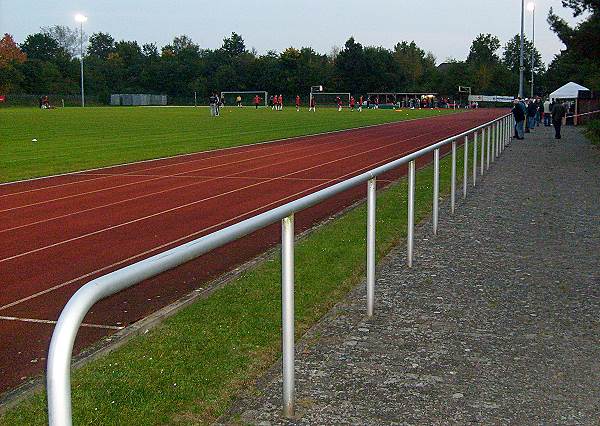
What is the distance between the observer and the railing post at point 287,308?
4.24 metres

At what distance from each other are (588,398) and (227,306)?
2.89 m

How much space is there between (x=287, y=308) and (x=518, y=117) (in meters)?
28.1

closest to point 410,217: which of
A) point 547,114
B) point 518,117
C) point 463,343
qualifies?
point 463,343

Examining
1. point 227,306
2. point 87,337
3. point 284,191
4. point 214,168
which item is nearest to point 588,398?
point 227,306

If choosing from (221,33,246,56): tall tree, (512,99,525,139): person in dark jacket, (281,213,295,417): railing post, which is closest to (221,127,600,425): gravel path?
(281,213,295,417): railing post

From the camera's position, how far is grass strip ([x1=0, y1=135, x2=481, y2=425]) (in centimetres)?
432

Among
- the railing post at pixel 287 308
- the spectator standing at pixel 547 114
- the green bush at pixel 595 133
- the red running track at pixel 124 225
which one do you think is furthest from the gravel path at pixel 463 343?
the spectator standing at pixel 547 114

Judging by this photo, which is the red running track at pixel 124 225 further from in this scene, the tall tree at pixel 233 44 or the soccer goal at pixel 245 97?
the tall tree at pixel 233 44

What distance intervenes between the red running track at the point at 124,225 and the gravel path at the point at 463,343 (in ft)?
5.54

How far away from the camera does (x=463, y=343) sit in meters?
5.56

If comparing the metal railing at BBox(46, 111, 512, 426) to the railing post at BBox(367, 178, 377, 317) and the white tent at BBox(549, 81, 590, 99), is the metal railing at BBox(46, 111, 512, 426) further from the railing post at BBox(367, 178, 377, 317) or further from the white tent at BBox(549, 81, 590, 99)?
the white tent at BBox(549, 81, 590, 99)

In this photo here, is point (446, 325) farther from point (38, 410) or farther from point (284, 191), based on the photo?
point (284, 191)

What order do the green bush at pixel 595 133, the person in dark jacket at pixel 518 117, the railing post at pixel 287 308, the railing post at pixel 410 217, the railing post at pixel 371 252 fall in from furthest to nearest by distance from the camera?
the person in dark jacket at pixel 518 117
the green bush at pixel 595 133
the railing post at pixel 410 217
the railing post at pixel 371 252
the railing post at pixel 287 308

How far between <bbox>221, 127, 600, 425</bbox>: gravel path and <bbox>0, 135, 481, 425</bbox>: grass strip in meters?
0.20
